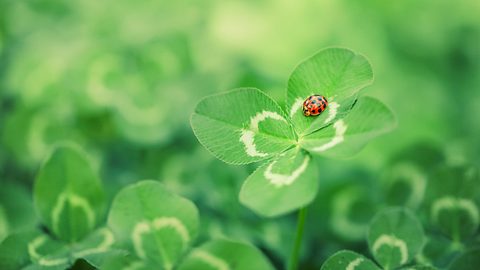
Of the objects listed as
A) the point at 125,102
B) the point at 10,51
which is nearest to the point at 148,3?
the point at 10,51

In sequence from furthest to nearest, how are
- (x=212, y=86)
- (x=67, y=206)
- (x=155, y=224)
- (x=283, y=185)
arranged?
(x=212, y=86), (x=67, y=206), (x=155, y=224), (x=283, y=185)

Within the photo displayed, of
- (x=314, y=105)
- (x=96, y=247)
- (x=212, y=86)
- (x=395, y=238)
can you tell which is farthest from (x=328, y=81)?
(x=212, y=86)

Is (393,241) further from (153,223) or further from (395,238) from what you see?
(153,223)

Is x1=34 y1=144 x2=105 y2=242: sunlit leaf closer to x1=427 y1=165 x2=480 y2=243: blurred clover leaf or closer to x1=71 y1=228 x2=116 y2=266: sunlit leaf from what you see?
x1=71 y1=228 x2=116 y2=266: sunlit leaf

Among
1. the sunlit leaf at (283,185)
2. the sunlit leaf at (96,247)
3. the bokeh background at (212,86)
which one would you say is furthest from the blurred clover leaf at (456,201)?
the sunlit leaf at (96,247)

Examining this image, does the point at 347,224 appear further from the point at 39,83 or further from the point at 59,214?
the point at 39,83

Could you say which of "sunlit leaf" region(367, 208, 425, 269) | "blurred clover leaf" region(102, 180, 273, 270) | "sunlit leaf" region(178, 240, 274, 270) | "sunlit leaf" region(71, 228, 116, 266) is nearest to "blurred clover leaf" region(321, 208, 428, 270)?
"sunlit leaf" region(367, 208, 425, 269)

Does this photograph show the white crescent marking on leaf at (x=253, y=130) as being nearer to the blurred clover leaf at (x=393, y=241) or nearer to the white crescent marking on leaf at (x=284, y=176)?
the white crescent marking on leaf at (x=284, y=176)
